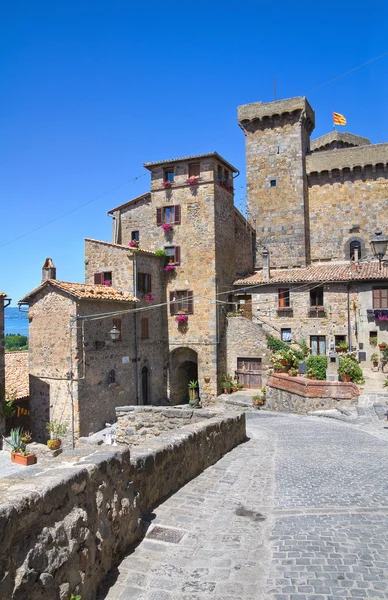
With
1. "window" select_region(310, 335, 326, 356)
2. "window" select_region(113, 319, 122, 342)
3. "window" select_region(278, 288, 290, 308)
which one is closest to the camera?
"window" select_region(113, 319, 122, 342)

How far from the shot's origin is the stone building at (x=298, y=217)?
3066cm

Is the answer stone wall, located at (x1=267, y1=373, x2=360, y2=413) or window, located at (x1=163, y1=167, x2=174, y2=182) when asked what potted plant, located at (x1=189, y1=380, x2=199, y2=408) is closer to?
stone wall, located at (x1=267, y1=373, x2=360, y2=413)

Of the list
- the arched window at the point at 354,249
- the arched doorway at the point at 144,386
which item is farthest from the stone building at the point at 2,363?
the arched window at the point at 354,249

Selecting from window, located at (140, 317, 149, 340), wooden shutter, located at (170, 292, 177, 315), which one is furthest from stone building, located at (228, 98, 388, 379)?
window, located at (140, 317, 149, 340)

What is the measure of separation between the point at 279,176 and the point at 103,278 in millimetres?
15652

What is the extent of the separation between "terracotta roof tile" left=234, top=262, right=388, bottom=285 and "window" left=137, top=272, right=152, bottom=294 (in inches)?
248

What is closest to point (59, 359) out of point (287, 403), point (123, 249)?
point (123, 249)

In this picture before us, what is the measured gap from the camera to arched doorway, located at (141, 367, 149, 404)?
2897cm

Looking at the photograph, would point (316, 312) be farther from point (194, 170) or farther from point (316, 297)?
point (194, 170)

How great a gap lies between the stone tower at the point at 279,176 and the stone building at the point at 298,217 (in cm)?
7

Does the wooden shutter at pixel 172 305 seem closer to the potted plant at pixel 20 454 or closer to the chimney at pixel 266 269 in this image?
the chimney at pixel 266 269

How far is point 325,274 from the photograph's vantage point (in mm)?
30406

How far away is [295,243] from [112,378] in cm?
1741

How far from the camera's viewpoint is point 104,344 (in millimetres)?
24906
